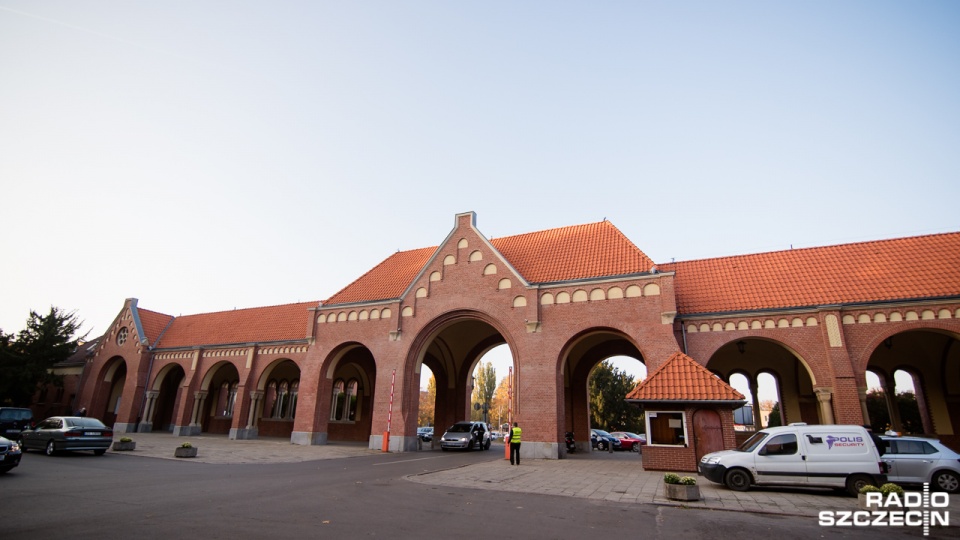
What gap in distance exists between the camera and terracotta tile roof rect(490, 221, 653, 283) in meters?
22.8

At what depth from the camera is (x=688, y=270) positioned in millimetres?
25266

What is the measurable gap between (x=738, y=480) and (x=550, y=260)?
14.2 metres

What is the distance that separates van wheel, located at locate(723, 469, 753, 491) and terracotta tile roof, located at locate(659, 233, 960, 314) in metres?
9.70

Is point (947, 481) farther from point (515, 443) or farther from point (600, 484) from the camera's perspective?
point (515, 443)

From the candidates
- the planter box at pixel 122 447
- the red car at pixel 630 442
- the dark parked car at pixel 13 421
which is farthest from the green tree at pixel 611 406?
the dark parked car at pixel 13 421

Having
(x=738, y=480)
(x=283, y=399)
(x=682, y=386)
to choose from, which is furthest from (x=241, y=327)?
(x=738, y=480)

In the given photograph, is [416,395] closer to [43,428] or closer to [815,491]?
[43,428]

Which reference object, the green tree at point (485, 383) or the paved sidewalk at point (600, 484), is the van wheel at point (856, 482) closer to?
the paved sidewalk at point (600, 484)

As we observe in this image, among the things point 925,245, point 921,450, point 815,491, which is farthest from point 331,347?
point 925,245

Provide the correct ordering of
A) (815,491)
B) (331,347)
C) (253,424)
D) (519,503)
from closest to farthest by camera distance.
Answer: (519,503) < (815,491) < (331,347) < (253,424)

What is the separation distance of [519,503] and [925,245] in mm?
22817

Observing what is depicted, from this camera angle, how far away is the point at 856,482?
12.1 metres

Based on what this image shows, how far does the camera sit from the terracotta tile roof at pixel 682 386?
17.0m

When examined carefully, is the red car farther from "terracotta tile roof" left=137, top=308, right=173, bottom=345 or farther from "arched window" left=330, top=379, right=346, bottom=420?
"terracotta tile roof" left=137, top=308, right=173, bottom=345
